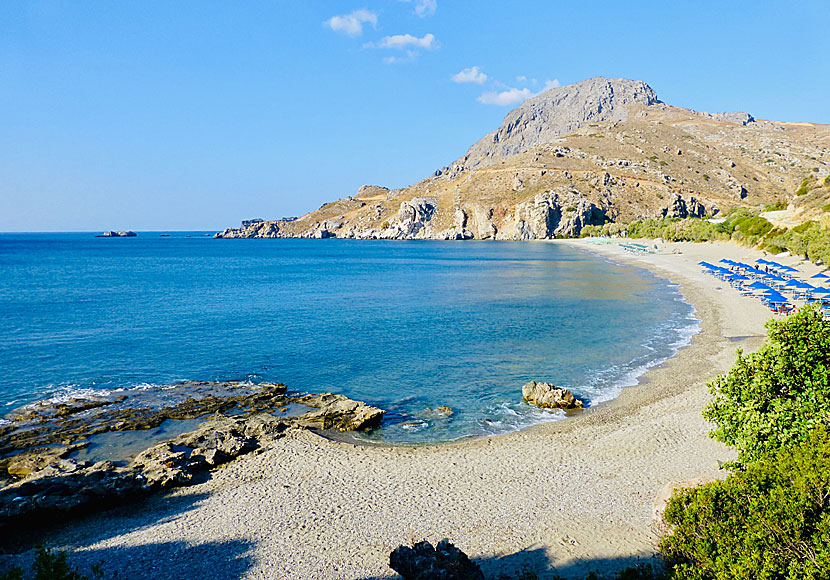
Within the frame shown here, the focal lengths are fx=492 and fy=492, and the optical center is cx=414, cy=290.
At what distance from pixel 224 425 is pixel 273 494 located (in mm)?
6235

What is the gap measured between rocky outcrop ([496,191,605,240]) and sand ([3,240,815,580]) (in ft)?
458

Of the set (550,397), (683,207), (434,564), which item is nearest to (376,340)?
(550,397)

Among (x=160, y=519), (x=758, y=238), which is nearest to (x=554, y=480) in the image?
(x=160, y=519)

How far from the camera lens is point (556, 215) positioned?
155500 mm

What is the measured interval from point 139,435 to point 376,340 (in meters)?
16.5

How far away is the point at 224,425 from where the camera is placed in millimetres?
19312

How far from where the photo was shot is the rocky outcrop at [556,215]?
15138cm

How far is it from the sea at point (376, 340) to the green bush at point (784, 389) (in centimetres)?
949

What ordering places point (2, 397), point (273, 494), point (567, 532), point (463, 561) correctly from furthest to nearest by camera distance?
point (2, 397)
point (273, 494)
point (567, 532)
point (463, 561)

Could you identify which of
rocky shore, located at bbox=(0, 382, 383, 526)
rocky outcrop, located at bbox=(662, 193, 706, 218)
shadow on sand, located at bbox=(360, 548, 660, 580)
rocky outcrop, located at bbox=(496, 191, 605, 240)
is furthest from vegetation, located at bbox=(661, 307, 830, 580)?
rocky outcrop, located at bbox=(662, 193, 706, 218)

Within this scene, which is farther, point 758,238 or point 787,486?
point 758,238

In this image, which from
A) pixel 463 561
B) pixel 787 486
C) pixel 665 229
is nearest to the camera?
pixel 787 486

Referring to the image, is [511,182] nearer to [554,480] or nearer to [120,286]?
[120,286]

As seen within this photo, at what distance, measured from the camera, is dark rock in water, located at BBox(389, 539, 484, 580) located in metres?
8.80
